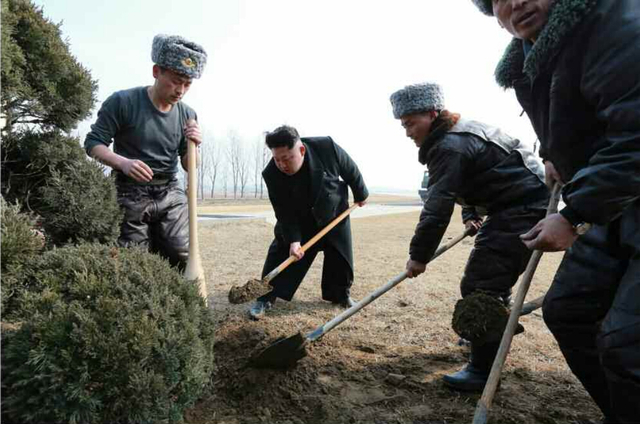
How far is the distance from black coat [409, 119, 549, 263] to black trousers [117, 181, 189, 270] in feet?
6.41

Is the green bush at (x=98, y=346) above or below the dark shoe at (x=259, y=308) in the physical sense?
above

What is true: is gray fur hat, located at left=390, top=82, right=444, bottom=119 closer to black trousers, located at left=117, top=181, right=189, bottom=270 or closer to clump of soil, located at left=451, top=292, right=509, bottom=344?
clump of soil, located at left=451, top=292, right=509, bottom=344

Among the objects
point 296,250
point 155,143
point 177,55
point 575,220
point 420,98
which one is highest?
point 177,55

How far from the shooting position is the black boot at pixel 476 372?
289 centimetres

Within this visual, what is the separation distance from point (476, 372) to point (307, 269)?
2.37 m

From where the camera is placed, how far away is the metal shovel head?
288 centimetres

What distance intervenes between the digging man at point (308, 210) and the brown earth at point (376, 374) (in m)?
0.31

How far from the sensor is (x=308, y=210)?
489cm

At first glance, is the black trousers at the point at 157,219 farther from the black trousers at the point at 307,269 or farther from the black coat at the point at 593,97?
the black coat at the point at 593,97

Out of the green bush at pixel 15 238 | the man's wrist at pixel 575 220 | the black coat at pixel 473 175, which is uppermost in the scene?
the black coat at pixel 473 175

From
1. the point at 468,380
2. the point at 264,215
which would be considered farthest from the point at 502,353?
the point at 264,215

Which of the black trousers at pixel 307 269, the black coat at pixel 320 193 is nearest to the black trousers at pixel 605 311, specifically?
the black coat at pixel 320 193

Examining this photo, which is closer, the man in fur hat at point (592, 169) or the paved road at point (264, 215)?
the man in fur hat at point (592, 169)

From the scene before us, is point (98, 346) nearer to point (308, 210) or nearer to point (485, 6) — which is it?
point (485, 6)
